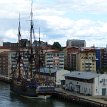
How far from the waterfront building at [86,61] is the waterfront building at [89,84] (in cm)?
3154

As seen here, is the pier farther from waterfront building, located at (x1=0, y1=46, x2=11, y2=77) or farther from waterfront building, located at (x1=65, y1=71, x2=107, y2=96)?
waterfront building, located at (x1=0, y1=46, x2=11, y2=77)

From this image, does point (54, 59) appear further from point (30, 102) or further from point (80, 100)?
point (80, 100)

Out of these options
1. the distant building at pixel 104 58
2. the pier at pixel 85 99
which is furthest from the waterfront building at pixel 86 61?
the pier at pixel 85 99

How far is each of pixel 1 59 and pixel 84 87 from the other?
43653 mm

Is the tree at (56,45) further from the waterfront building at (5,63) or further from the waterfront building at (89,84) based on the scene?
the waterfront building at (89,84)

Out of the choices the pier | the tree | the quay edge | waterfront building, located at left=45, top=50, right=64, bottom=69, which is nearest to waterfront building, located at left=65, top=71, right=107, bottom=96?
the pier

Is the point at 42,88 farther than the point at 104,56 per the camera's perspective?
No

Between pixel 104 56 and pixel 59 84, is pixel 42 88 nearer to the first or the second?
pixel 59 84

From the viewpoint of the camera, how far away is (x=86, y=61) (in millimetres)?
77188

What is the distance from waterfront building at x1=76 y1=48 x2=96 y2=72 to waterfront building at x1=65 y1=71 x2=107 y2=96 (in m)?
31.5

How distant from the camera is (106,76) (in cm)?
3888

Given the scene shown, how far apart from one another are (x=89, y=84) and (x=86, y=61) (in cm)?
3796

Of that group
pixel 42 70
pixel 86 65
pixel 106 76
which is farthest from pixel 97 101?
pixel 86 65

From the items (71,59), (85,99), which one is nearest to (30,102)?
(85,99)
